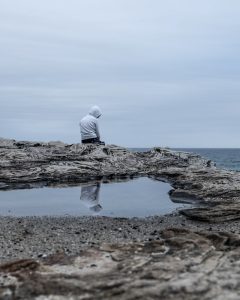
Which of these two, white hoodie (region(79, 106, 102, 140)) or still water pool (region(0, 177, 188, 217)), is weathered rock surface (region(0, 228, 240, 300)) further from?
white hoodie (region(79, 106, 102, 140))

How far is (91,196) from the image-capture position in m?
16.2

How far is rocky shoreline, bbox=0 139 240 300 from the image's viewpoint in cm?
565

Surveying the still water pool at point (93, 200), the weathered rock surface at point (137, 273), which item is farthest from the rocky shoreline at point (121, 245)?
the still water pool at point (93, 200)

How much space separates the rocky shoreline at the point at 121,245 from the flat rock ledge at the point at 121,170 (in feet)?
0.14

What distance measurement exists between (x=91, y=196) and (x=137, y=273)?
1016 cm

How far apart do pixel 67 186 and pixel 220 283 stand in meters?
13.2

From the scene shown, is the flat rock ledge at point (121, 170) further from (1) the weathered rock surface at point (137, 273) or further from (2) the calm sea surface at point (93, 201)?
(1) the weathered rock surface at point (137, 273)

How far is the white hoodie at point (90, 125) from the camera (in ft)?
80.6

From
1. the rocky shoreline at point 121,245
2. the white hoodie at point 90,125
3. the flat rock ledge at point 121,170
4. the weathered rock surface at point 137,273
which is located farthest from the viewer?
the white hoodie at point 90,125

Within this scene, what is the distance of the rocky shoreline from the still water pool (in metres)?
0.84

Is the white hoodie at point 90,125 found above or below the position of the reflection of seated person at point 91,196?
above

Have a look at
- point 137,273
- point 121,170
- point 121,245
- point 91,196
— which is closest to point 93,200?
point 91,196

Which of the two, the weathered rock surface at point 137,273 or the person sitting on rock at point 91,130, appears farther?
the person sitting on rock at point 91,130

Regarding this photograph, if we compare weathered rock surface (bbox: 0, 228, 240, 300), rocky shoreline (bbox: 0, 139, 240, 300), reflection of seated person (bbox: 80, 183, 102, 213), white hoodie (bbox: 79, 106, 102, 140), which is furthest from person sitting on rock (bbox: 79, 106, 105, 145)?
weathered rock surface (bbox: 0, 228, 240, 300)
